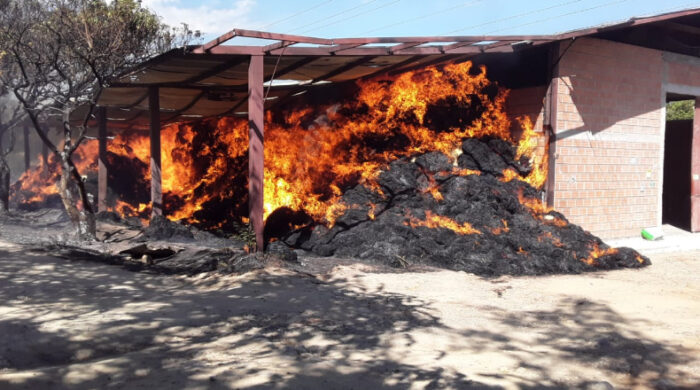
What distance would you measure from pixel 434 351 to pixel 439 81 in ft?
28.4

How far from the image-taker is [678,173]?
15.7 metres

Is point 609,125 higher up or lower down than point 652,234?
higher up

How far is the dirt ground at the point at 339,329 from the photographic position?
4195 millimetres

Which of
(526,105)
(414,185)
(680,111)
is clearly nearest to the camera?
(414,185)

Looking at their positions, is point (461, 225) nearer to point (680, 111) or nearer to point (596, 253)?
point (596, 253)

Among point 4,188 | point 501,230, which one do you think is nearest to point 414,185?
point 501,230

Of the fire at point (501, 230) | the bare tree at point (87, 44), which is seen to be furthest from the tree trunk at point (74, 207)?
the fire at point (501, 230)

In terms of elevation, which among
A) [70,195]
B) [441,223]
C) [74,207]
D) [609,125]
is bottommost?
[441,223]

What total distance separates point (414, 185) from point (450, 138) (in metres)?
1.73

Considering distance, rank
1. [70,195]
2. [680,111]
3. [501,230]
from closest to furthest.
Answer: [501,230], [70,195], [680,111]

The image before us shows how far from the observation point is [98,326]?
17.6ft

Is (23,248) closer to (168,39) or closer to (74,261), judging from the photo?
(74,261)

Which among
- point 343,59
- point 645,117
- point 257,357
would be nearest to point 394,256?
point 343,59

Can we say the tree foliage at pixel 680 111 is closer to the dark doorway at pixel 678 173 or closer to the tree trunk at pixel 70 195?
the dark doorway at pixel 678 173
